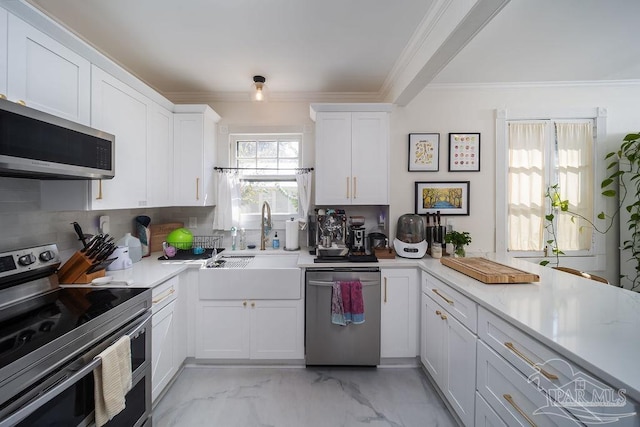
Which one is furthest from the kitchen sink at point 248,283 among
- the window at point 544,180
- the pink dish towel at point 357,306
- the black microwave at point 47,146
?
the window at point 544,180

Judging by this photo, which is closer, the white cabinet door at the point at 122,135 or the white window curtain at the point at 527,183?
the white cabinet door at the point at 122,135

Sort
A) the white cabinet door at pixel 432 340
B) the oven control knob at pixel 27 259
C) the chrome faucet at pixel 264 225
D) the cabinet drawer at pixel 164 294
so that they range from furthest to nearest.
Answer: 1. the chrome faucet at pixel 264 225
2. the white cabinet door at pixel 432 340
3. the cabinet drawer at pixel 164 294
4. the oven control knob at pixel 27 259

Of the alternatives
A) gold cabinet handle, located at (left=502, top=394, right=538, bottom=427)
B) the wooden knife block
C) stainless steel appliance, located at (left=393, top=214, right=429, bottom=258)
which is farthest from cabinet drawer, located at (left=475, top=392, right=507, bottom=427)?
the wooden knife block

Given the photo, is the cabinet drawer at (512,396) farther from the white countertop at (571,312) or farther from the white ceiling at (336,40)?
the white ceiling at (336,40)

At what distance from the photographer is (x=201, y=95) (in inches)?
109

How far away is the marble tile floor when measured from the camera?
164 centimetres

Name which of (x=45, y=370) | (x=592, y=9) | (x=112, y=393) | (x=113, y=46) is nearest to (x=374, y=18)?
A: (x=592, y=9)

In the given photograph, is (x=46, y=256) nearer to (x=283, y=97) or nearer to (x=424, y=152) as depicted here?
(x=283, y=97)

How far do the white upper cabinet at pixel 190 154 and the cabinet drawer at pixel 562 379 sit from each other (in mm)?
2558

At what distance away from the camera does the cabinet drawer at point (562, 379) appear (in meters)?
0.71

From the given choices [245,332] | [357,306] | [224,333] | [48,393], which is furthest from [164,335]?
[357,306]

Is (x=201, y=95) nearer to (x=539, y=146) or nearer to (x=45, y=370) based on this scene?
(x=45, y=370)

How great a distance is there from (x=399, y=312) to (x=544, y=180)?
6.75 ft

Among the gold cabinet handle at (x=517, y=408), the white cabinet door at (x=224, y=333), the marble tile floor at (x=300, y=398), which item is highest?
the gold cabinet handle at (x=517, y=408)
